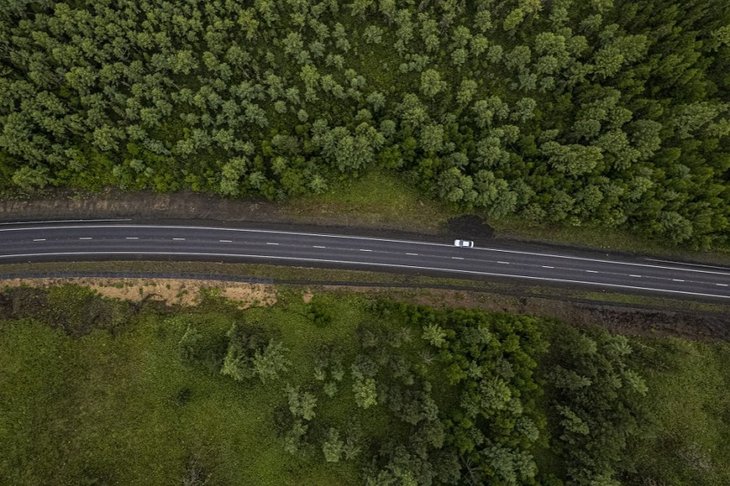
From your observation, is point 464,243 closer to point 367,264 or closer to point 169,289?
point 367,264

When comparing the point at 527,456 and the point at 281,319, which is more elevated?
the point at 281,319

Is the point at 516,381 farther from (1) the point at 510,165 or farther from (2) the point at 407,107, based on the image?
(2) the point at 407,107

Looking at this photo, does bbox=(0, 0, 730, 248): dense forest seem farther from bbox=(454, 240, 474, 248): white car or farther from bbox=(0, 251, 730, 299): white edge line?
bbox=(0, 251, 730, 299): white edge line

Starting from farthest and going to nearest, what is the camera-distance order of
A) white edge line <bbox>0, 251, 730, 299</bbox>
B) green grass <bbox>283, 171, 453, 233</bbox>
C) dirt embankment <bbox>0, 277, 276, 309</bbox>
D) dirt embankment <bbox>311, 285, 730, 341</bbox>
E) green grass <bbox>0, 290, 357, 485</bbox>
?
green grass <bbox>283, 171, 453, 233</bbox> → white edge line <bbox>0, 251, 730, 299</bbox> → dirt embankment <bbox>311, 285, 730, 341</bbox> → dirt embankment <bbox>0, 277, 276, 309</bbox> → green grass <bbox>0, 290, 357, 485</bbox>

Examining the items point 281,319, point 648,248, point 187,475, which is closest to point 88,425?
point 187,475

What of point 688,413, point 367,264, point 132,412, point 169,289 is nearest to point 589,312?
point 688,413

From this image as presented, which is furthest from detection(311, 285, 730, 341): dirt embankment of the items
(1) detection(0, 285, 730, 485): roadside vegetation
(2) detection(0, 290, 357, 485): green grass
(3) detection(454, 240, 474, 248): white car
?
(2) detection(0, 290, 357, 485): green grass
